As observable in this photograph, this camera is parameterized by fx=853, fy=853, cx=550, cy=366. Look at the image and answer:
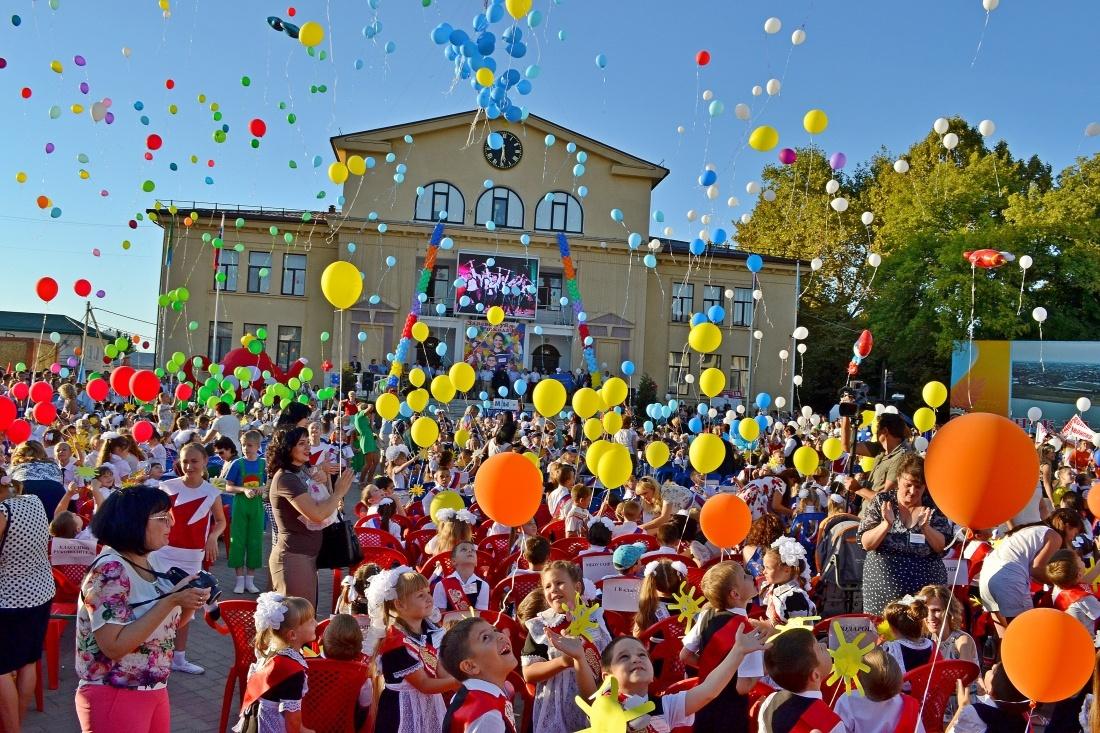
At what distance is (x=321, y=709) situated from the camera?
3707 millimetres

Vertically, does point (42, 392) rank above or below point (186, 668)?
above

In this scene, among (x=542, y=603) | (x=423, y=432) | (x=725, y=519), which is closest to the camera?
(x=542, y=603)

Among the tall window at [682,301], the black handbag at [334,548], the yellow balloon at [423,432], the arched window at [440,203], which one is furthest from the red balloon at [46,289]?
the tall window at [682,301]

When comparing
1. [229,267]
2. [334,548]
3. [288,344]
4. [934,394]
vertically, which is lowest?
[334,548]

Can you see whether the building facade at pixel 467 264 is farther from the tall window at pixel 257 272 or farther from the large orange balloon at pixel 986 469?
the large orange balloon at pixel 986 469

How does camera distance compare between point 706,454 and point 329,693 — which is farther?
point 706,454

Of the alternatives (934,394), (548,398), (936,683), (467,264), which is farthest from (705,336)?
(467,264)

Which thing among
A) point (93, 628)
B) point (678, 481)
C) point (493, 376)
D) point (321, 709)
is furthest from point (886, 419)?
point (493, 376)

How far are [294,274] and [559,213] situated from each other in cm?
1085

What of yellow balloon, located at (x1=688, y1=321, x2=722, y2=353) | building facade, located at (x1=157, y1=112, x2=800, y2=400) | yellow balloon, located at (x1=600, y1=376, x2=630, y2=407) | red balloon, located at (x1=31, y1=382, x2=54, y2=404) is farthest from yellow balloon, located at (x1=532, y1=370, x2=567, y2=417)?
building facade, located at (x1=157, y1=112, x2=800, y2=400)

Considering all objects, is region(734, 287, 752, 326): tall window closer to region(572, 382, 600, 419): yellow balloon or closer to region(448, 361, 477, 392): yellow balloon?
region(448, 361, 477, 392): yellow balloon

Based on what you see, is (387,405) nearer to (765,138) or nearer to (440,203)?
(765,138)

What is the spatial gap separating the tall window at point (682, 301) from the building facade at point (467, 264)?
7 centimetres

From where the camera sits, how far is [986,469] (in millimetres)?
3445
